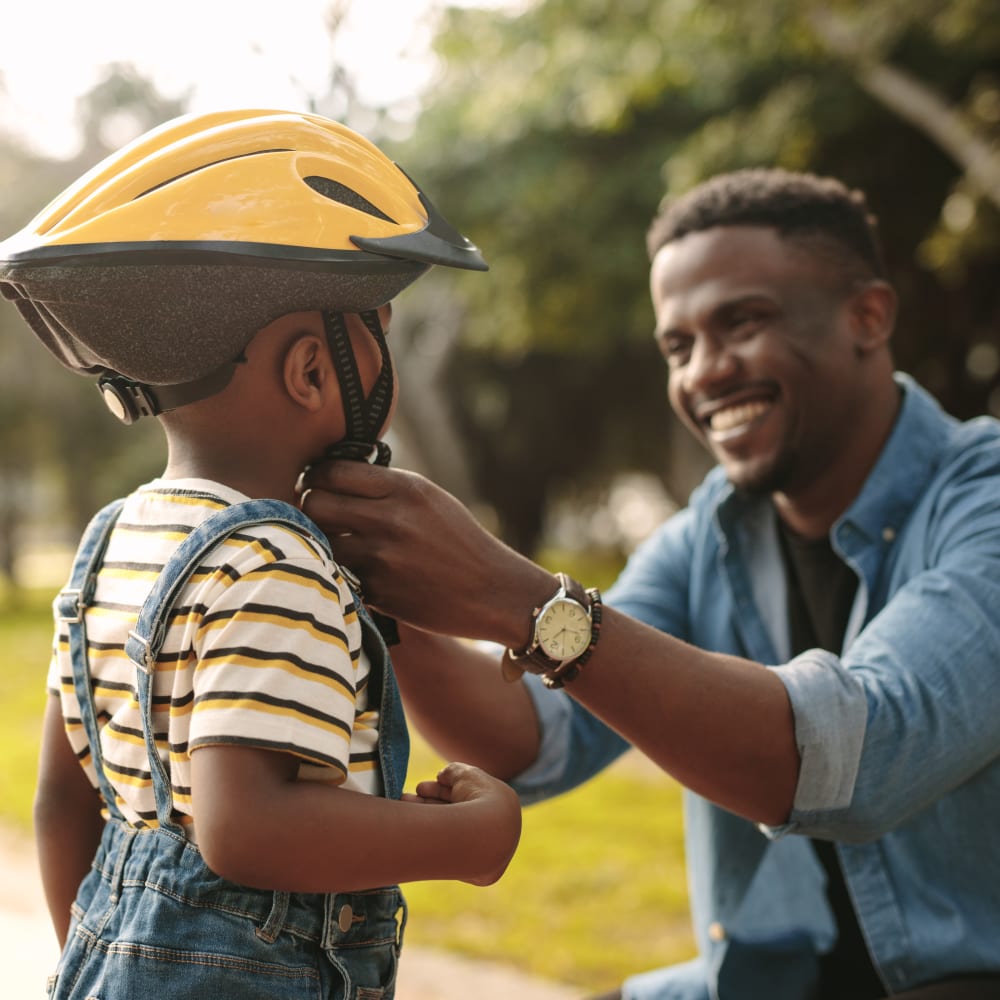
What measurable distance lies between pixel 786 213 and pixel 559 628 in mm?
1439

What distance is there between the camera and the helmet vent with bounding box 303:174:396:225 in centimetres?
153

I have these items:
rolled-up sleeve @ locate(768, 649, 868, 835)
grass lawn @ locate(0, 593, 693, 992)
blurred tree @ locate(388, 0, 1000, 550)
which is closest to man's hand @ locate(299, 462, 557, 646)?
rolled-up sleeve @ locate(768, 649, 868, 835)

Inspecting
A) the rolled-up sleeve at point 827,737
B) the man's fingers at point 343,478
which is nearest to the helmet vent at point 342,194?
the man's fingers at point 343,478

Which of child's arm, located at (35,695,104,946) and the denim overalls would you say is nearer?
the denim overalls

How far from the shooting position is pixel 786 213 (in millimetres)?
2744

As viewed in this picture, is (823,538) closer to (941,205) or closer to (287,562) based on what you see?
(287,562)

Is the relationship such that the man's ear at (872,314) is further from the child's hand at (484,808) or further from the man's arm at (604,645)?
the child's hand at (484,808)

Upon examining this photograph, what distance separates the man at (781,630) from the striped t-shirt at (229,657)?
0.83ft

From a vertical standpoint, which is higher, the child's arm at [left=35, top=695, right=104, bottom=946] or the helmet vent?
the helmet vent

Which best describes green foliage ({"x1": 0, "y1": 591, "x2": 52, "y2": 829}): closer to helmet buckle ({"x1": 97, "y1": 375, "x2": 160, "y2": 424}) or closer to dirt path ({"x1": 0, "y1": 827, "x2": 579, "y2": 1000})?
dirt path ({"x1": 0, "y1": 827, "x2": 579, "y2": 1000})

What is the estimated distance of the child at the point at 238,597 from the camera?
131cm

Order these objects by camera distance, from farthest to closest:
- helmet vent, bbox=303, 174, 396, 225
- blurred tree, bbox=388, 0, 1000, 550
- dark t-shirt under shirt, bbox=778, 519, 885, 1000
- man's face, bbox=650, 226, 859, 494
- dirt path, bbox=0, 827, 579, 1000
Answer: blurred tree, bbox=388, 0, 1000, 550
dirt path, bbox=0, 827, 579, 1000
man's face, bbox=650, 226, 859, 494
dark t-shirt under shirt, bbox=778, 519, 885, 1000
helmet vent, bbox=303, 174, 396, 225

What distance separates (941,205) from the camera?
11.0 m

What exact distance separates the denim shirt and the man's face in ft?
0.54
